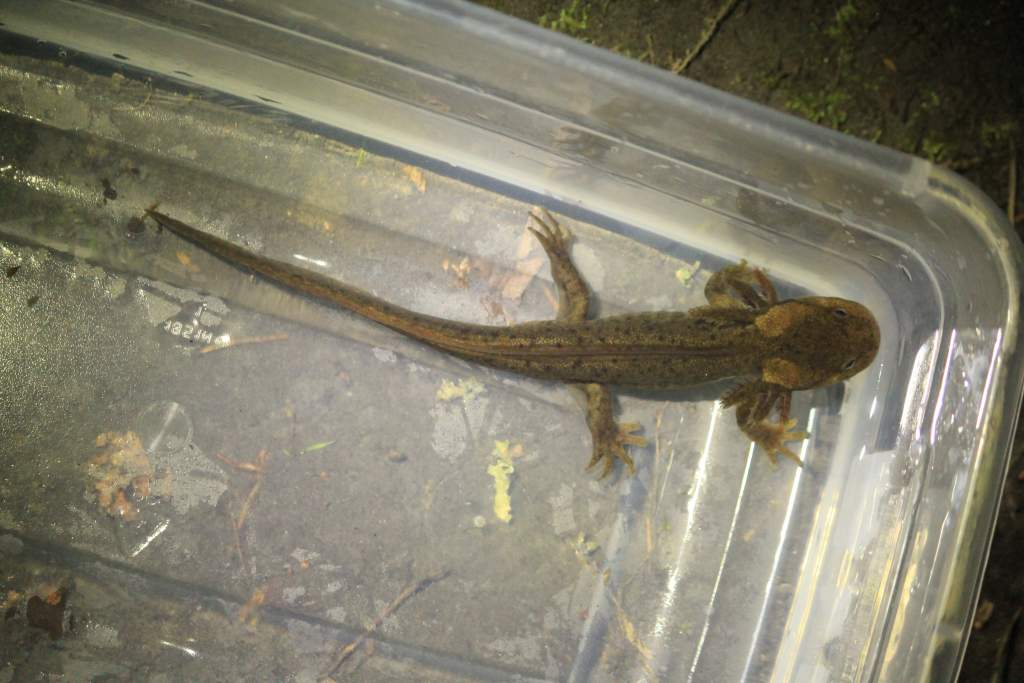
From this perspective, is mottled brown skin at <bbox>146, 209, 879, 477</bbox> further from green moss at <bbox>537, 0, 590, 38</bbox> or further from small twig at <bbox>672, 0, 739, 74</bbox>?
green moss at <bbox>537, 0, 590, 38</bbox>

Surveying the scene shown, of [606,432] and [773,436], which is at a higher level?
[773,436]

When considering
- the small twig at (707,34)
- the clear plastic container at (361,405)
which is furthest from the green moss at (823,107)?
the clear plastic container at (361,405)

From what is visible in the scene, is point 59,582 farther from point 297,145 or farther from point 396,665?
point 297,145

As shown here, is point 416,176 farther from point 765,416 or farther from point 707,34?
point 765,416

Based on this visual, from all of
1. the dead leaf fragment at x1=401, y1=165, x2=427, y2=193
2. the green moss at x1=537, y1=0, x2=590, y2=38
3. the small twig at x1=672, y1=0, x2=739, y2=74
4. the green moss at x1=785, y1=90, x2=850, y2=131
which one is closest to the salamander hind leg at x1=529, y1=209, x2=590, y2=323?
the dead leaf fragment at x1=401, y1=165, x2=427, y2=193

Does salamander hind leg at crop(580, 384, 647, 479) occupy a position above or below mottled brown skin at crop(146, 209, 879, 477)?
below

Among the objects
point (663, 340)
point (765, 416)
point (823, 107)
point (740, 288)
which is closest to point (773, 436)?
point (765, 416)
